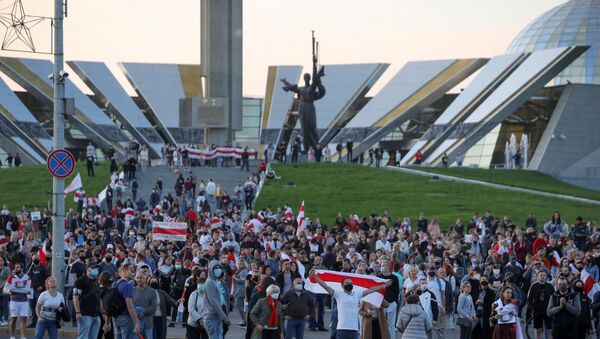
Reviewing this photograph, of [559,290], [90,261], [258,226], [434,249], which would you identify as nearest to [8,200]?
[258,226]

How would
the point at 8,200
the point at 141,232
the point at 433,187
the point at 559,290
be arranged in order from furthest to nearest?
1. the point at 433,187
2. the point at 8,200
3. the point at 141,232
4. the point at 559,290

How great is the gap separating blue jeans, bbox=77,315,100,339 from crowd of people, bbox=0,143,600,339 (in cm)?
1

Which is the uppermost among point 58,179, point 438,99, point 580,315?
point 438,99

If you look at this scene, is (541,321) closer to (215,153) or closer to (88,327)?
(88,327)

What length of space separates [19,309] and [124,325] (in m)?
3.07

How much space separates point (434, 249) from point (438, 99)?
1573 inches

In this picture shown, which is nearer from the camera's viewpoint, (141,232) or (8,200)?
(141,232)

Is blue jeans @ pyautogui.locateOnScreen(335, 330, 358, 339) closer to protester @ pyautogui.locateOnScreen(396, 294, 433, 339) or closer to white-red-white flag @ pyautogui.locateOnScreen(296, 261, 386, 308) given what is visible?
white-red-white flag @ pyautogui.locateOnScreen(296, 261, 386, 308)

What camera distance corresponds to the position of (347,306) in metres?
16.0

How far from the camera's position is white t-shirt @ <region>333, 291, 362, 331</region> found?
1596cm

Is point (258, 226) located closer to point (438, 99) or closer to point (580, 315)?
point (580, 315)

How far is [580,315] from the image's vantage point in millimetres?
Result: 17375

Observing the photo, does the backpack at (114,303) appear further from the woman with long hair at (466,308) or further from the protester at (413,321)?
the woman with long hair at (466,308)

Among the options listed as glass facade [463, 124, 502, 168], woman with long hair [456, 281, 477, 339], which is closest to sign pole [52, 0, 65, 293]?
woman with long hair [456, 281, 477, 339]
